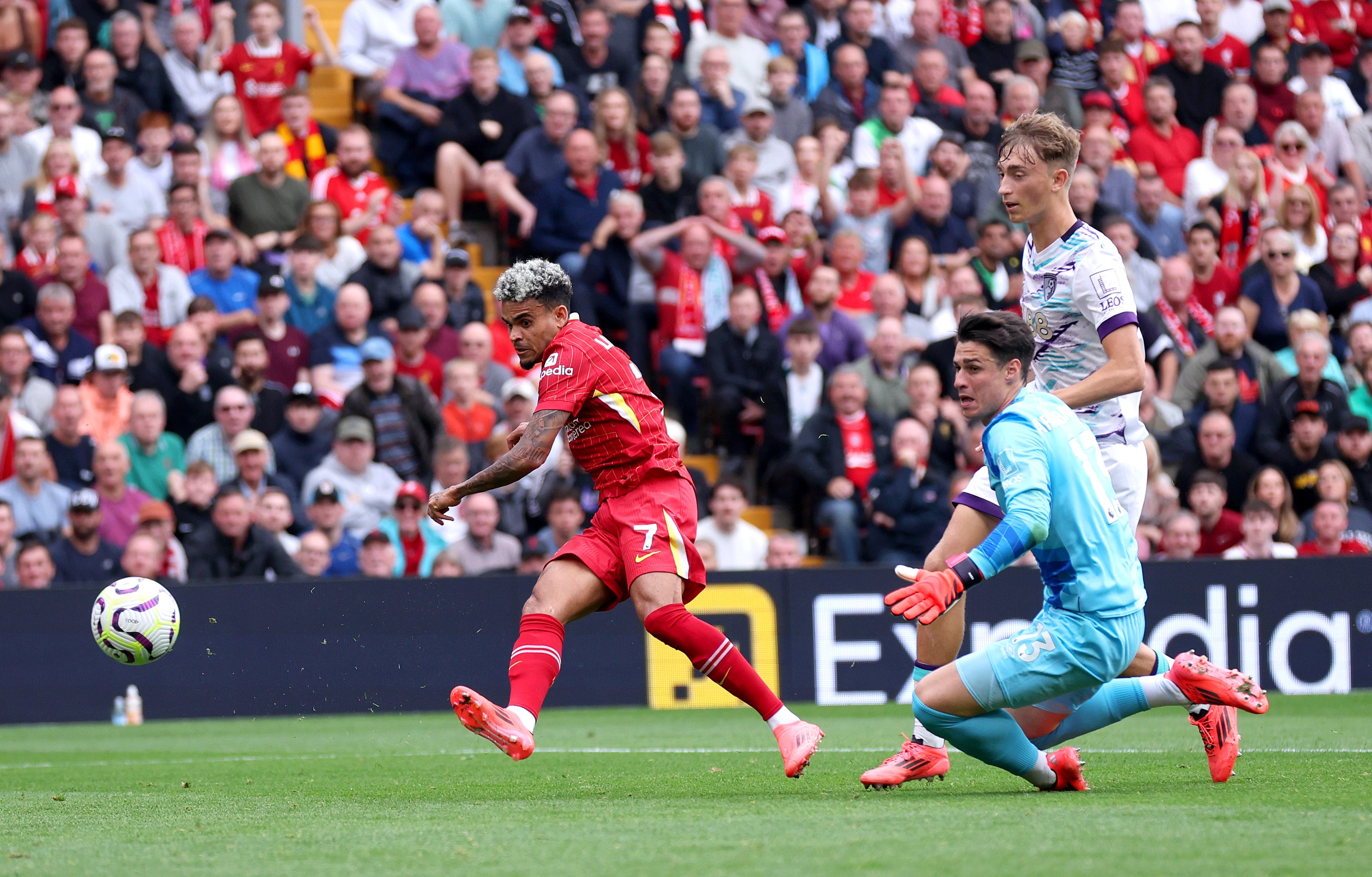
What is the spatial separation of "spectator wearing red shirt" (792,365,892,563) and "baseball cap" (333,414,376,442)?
3.29 meters

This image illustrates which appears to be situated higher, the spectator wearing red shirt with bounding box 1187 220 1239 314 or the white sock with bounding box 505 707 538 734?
the spectator wearing red shirt with bounding box 1187 220 1239 314

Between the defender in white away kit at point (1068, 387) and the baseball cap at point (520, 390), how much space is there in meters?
6.84

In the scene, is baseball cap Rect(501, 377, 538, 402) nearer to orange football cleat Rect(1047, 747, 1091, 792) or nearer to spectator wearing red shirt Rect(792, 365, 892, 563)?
spectator wearing red shirt Rect(792, 365, 892, 563)

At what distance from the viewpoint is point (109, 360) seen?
13.0 metres

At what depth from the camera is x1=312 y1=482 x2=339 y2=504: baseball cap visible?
12.6 metres

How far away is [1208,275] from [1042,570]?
10.4 m

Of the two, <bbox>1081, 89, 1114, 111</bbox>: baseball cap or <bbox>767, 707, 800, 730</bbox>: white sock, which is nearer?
Answer: <bbox>767, 707, 800, 730</bbox>: white sock

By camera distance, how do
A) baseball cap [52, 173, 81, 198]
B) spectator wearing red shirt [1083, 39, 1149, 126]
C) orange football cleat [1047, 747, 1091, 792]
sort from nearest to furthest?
orange football cleat [1047, 747, 1091, 792]
baseball cap [52, 173, 81, 198]
spectator wearing red shirt [1083, 39, 1149, 126]

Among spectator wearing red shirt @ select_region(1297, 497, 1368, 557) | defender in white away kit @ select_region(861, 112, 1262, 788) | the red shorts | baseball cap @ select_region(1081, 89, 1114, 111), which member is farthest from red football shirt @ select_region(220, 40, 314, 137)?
defender in white away kit @ select_region(861, 112, 1262, 788)

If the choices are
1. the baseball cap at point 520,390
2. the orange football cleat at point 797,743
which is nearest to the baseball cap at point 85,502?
the baseball cap at point 520,390

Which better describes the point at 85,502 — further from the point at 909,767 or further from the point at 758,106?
the point at 909,767

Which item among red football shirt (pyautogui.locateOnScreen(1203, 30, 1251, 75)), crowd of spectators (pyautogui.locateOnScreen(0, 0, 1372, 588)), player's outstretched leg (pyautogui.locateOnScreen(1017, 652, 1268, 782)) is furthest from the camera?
red football shirt (pyautogui.locateOnScreen(1203, 30, 1251, 75))

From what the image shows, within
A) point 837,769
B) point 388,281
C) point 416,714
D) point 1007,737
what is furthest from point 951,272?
point 1007,737

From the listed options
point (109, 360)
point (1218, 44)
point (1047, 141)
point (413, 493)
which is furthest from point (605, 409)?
point (1218, 44)
